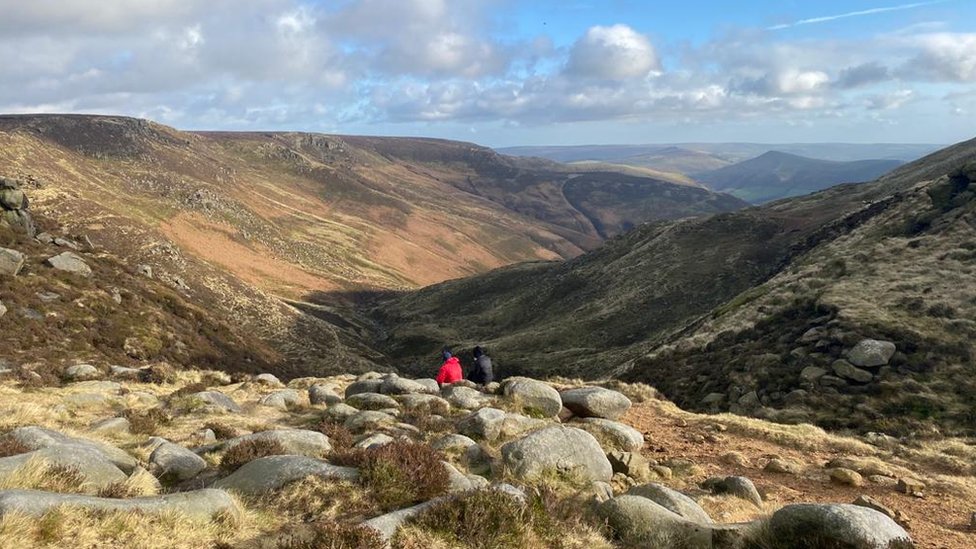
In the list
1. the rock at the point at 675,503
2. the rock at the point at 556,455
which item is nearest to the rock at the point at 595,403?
the rock at the point at 556,455

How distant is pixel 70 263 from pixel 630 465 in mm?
54227

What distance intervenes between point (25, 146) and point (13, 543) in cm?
14190

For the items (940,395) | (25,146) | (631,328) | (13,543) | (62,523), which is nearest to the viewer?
(13,543)

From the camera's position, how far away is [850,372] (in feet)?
90.3

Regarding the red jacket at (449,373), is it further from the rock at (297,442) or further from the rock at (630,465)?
the rock at (297,442)

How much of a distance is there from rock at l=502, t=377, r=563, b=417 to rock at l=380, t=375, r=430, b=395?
140 inches

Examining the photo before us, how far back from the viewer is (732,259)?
75.4 m

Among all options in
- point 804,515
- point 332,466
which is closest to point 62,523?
point 332,466

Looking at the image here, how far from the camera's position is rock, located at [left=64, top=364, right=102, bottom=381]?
25906mm

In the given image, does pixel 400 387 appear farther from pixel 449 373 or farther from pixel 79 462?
pixel 79 462

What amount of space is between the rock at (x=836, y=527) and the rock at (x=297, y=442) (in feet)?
31.6

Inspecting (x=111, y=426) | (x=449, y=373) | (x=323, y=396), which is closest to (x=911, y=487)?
(x=449, y=373)

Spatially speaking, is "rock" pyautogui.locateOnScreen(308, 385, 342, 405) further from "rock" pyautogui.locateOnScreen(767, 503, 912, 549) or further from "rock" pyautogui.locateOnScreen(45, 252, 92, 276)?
"rock" pyautogui.locateOnScreen(45, 252, 92, 276)

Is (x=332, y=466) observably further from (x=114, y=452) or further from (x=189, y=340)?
(x=189, y=340)
